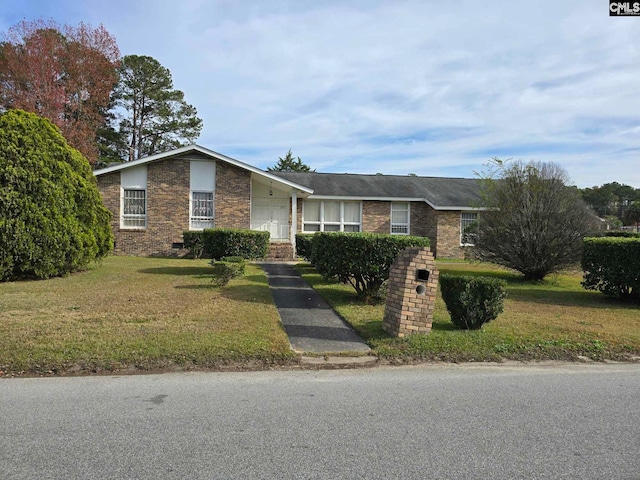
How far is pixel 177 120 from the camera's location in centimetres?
4303

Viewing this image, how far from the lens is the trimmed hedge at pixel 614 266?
1068 cm

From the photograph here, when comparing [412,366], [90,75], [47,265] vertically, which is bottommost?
[412,366]

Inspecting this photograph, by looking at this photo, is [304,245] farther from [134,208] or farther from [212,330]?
[212,330]

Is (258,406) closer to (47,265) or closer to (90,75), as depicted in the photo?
(47,265)

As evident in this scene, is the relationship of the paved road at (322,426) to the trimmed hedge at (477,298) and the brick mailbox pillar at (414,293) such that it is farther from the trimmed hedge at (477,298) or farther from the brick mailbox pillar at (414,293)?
the trimmed hedge at (477,298)

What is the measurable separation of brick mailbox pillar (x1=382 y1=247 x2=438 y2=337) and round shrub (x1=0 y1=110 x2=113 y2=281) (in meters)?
9.16

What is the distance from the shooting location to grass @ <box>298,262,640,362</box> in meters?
6.48

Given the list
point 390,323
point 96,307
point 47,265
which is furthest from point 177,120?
point 390,323

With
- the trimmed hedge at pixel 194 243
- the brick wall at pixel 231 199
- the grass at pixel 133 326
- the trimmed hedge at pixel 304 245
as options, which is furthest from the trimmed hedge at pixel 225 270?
the brick wall at pixel 231 199

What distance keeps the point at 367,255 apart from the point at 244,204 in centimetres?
1254

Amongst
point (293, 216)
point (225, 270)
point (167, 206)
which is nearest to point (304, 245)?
point (293, 216)

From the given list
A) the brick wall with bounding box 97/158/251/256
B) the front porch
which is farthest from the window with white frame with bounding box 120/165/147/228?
the front porch

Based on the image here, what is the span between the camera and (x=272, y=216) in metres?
23.2

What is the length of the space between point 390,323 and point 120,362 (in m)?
3.80
